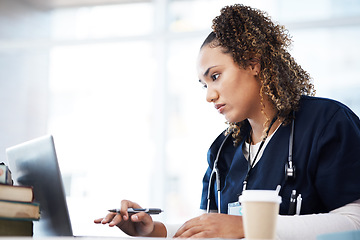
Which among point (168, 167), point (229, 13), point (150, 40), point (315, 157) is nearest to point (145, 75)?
point (150, 40)

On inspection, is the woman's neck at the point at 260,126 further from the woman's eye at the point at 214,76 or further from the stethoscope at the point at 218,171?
the woman's eye at the point at 214,76

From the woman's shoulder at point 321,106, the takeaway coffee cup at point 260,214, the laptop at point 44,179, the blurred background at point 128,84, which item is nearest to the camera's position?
the takeaway coffee cup at point 260,214

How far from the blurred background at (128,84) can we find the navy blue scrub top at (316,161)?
6.56 ft

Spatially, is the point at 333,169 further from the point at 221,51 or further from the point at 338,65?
the point at 338,65

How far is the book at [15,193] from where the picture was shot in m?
0.87

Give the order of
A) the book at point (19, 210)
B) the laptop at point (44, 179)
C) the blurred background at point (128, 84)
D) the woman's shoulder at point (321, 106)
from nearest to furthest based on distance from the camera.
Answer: the book at point (19, 210), the laptop at point (44, 179), the woman's shoulder at point (321, 106), the blurred background at point (128, 84)

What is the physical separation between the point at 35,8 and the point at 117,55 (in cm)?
89

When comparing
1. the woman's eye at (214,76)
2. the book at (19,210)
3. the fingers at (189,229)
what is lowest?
the fingers at (189,229)

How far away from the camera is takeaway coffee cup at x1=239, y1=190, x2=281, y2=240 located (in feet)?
2.43

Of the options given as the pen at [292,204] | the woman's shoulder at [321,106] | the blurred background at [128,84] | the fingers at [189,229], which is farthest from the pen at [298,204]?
the blurred background at [128,84]

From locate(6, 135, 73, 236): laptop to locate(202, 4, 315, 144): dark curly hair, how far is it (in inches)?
29.0

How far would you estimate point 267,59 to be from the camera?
1.52m

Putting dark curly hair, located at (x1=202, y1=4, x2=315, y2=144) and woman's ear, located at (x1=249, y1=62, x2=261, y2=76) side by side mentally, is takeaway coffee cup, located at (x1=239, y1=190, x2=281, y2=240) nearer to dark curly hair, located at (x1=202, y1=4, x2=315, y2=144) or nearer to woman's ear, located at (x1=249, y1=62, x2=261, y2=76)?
dark curly hair, located at (x1=202, y1=4, x2=315, y2=144)

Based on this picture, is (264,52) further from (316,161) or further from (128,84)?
(128,84)
